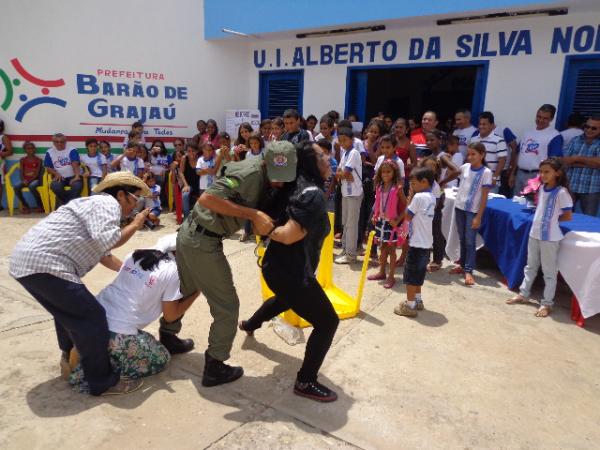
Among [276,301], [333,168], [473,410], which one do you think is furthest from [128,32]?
[473,410]

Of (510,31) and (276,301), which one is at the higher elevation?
(510,31)

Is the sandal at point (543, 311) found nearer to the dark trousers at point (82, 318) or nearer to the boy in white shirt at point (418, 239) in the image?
the boy in white shirt at point (418, 239)

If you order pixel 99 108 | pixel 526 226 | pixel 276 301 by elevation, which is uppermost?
pixel 99 108

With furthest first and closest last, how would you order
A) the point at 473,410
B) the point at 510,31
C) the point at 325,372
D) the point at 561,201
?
the point at 510,31 → the point at 561,201 → the point at 325,372 → the point at 473,410

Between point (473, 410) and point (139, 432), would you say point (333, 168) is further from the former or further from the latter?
point (139, 432)

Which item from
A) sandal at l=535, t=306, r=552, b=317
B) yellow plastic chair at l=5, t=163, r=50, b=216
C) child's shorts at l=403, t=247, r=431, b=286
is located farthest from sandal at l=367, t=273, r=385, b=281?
yellow plastic chair at l=5, t=163, r=50, b=216

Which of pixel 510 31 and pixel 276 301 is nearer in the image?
pixel 276 301

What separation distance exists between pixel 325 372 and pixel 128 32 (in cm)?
806

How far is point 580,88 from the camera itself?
680 centimetres

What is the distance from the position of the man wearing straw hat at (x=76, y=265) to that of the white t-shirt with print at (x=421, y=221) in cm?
244

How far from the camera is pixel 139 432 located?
2.53 meters

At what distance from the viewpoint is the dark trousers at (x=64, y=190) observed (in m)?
7.95

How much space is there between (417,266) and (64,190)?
6.45 meters

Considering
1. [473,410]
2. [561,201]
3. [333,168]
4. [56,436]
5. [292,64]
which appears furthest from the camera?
[292,64]
